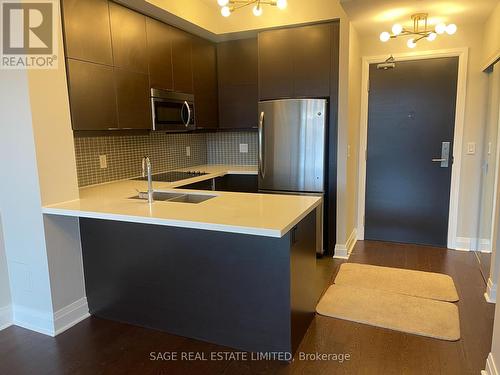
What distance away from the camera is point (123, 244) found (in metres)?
2.39

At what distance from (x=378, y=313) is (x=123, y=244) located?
6.11ft

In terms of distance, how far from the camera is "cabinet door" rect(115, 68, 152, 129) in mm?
2885

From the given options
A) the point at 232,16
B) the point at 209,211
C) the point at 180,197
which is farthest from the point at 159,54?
the point at 209,211

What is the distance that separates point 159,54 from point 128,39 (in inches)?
15.2

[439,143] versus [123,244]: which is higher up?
[439,143]

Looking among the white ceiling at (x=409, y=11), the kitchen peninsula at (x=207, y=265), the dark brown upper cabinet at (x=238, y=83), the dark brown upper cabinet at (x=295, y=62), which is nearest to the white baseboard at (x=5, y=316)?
the kitchen peninsula at (x=207, y=265)

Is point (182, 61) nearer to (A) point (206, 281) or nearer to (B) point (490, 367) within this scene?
(A) point (206, 281)

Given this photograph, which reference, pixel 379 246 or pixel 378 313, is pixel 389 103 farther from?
pixel 378 313

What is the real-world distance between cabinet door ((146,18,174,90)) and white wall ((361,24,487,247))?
2167mm

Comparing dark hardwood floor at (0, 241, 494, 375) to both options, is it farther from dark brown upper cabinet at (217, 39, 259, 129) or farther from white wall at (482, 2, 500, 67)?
dark brown upper cabinet at (217, 39, 259, 129)

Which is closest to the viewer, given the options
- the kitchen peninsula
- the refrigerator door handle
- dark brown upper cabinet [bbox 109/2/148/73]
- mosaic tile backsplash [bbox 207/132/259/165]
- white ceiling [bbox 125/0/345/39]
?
the kitchen peninsula

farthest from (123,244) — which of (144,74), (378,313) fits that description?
(378,313)

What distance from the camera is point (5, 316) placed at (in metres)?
2.50

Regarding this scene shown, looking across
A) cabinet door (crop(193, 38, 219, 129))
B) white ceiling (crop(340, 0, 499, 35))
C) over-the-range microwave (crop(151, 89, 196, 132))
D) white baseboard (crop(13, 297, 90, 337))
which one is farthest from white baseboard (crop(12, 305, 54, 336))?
white ceiling (crop(340, 0, 499, 35))
